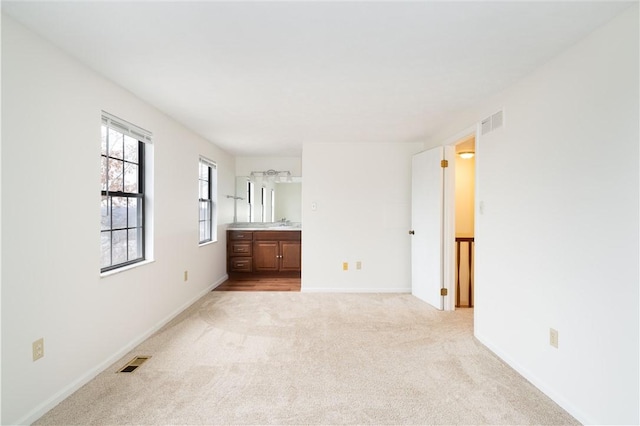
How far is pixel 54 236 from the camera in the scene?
1975 mm

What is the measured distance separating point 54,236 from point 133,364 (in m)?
1.17

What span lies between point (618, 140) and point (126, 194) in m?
3.49

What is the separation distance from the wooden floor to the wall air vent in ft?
10.8

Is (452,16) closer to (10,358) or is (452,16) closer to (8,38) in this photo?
(8,38)

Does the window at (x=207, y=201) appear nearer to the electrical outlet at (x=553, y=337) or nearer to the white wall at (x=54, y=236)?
the white wall at (x=54, y=236)

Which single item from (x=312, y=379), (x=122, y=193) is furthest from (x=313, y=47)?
(x=312, y=379)

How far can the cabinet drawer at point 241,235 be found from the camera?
5.71 meters

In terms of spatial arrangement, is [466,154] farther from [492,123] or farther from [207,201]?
[207,201]

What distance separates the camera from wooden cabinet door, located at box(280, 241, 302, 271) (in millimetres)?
5719

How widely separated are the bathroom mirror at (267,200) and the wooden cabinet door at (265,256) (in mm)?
638

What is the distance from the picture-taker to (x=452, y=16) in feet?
5.40

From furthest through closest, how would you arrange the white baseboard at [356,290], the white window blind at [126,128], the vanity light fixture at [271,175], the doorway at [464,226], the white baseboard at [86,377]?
the vanity light fixture at [271,175], the white baseboard at [356,290], the doorway at [464,226], the white window blind at [126,128], the white baseboard at [86,377]

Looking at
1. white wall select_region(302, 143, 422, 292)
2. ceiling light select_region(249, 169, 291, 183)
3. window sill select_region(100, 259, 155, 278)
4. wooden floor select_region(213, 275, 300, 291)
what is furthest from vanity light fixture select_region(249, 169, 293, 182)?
window sill select_region(100, 259, 155, 278)

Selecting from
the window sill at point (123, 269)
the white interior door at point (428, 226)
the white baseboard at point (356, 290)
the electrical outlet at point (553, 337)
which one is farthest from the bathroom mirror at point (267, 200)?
the electrical outlet at point (553, 337)
